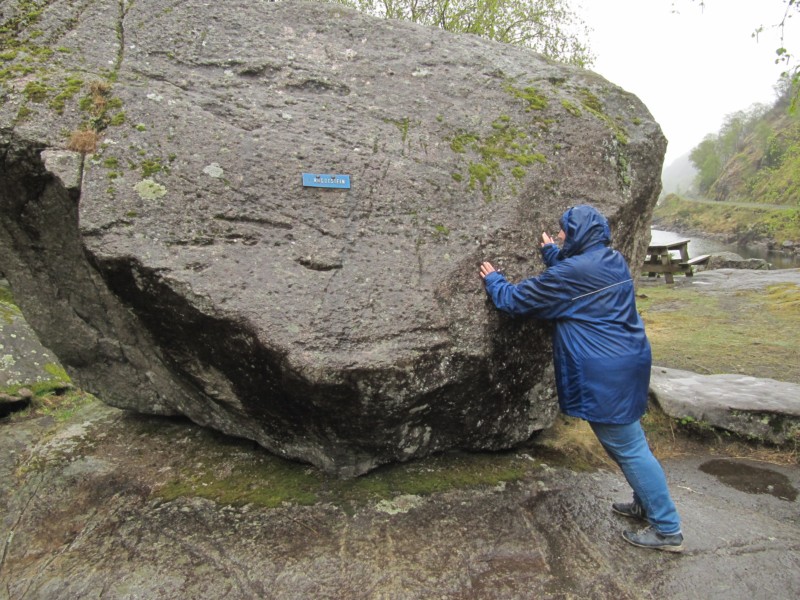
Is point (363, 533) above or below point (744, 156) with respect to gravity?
below

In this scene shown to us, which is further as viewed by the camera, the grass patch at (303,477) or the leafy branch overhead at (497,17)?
the leafy branch overhead at (497,17)

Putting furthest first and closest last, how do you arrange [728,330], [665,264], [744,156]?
[744,156] < [665,264] < [728,330]

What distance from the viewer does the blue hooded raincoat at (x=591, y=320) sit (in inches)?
141

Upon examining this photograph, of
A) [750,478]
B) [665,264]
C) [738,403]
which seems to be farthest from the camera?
[665,264]

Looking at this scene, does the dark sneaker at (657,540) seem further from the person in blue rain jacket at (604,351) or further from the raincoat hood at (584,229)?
the raincoat hood at (584,229)

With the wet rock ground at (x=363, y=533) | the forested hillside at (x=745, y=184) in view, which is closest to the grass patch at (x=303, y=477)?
the wet rock ground at (x=363, y=533)

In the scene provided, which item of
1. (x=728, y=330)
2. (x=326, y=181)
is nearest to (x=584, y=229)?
(x=326, y=181)

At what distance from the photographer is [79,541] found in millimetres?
3635

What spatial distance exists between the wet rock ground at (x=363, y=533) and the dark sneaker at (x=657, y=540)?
5cm

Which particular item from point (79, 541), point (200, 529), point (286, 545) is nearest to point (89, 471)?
point (79, 541)

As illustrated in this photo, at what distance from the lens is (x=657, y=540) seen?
12.0ft

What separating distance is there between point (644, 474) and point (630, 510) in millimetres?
527

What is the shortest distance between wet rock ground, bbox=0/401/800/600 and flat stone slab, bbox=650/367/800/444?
0.48m

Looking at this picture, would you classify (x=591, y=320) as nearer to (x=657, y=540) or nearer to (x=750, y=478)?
(x=657, y=540)
